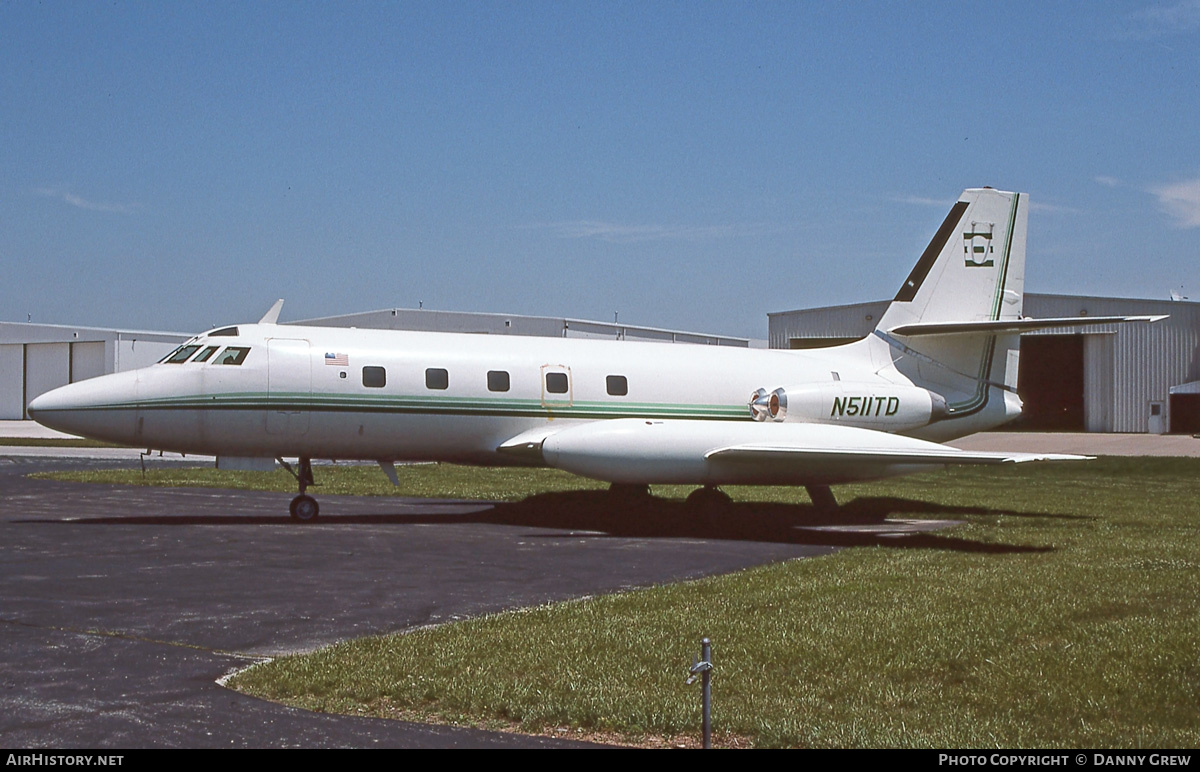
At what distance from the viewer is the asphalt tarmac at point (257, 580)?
7.14 metres

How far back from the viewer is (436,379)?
65.0 ft

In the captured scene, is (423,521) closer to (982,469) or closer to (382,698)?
(382,698)

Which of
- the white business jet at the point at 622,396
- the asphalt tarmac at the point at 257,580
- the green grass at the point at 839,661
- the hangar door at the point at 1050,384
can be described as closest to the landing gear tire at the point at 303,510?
the white business jet at the point at 622,396

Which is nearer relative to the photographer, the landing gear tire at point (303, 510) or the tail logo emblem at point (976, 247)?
the landing gear tire at point (303, 510)

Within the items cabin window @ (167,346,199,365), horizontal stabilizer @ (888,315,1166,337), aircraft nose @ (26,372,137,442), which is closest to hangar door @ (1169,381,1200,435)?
horizontal stabilizer @ (888,315,1166,337)

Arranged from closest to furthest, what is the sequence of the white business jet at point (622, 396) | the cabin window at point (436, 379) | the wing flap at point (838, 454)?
the wing flap at point (838, 454)
the white business jet at point (622, 396)
the cabin window at point (436, 379)

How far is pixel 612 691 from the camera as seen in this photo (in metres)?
7.81

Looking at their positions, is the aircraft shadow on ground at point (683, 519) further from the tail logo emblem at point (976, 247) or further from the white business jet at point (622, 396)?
the tail logo emblem at point (976, 247)

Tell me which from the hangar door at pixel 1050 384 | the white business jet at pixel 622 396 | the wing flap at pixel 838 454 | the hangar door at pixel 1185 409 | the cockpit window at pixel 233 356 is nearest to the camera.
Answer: the wing flap at pixel 838 454

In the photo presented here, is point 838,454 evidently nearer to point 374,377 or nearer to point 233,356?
point 374,377

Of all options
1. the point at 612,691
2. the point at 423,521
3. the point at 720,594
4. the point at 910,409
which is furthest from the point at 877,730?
the point at 910,409

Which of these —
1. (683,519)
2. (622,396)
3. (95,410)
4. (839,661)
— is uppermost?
(622,396)

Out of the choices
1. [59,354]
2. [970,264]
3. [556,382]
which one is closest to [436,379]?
[556,382]

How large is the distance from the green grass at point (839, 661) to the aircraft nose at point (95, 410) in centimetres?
1034
